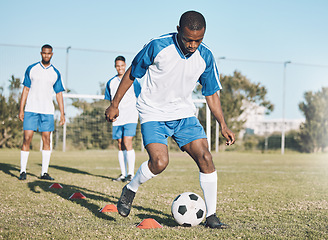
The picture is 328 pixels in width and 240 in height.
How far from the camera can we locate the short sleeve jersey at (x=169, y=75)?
3.70 meters

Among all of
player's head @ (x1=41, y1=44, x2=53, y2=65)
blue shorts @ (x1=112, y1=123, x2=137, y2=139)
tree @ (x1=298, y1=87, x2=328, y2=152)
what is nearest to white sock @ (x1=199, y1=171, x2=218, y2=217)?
blue shorts @ (x1=112, y1=123, x2=137, y2=139)

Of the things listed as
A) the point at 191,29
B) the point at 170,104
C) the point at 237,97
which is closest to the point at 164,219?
the point at 170,104

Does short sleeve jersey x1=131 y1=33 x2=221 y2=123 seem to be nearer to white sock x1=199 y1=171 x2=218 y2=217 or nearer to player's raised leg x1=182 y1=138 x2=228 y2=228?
player's raised leg x1=182 y1=138 x2=228 y2=228

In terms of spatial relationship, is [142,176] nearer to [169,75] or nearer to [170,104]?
[170,104]

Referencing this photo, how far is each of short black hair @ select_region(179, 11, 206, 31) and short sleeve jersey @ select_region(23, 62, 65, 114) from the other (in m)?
4.74

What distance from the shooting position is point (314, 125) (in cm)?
2730

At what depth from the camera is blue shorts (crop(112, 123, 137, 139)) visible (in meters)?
7.90

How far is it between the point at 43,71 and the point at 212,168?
4.88 metres

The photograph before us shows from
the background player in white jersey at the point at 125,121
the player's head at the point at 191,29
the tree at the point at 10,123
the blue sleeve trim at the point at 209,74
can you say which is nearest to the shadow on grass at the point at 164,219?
the blue sleeve trim at the point at 209,74

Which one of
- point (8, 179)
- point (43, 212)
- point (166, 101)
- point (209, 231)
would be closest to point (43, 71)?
point (8, 179)

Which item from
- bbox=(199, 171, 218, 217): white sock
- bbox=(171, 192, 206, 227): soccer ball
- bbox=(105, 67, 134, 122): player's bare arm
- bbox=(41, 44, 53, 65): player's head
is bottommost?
bbox=(171, 192, 206, 227): soccer ball

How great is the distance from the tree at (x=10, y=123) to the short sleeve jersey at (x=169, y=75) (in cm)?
1621

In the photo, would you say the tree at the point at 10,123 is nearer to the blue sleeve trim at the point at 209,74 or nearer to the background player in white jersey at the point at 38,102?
the background player in white jersey at the point at 38,102

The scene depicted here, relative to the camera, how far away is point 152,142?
387 centimetres
